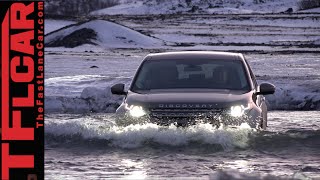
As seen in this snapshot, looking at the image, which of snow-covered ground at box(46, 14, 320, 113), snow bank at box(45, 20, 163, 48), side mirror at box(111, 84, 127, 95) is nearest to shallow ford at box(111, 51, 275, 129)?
side mirror at box(111, 84, 127, 95)

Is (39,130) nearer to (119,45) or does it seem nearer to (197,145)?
(197,145)

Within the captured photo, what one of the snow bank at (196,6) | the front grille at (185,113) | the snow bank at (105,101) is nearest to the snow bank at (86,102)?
the snow bank at (105,101)

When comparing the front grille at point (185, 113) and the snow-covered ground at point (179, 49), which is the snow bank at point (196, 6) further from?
the front grille at point (185, 113)

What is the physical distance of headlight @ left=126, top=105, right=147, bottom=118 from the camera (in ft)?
37.0

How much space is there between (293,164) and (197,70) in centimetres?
268

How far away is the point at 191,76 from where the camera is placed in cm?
1257

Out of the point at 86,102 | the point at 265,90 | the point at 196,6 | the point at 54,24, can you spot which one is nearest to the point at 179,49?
the point at 86,102

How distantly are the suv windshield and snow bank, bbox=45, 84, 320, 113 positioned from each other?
767 cm

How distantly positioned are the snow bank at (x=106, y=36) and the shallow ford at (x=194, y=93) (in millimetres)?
40888

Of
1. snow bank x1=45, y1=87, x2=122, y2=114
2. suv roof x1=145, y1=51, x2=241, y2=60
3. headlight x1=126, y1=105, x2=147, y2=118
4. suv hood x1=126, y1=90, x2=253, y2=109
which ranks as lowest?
snow bank x1=45, y1=87, x2=122, y2=114

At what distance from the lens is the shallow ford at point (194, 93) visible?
1110cm

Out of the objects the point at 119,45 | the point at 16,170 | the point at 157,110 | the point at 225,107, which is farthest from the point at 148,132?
the point at 119,45

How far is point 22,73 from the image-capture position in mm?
8703

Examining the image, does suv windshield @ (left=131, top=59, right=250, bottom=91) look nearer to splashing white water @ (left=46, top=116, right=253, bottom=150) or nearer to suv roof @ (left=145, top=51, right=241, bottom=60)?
suv roof @ (left=145, top=51, right=241, bottom=60)
